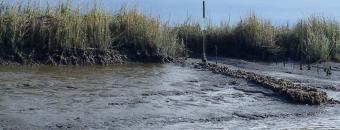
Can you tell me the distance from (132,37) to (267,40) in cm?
425

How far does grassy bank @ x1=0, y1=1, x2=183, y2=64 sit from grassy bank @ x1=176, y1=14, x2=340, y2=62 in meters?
2.14

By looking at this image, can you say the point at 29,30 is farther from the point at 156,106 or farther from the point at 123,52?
the point at 156,106

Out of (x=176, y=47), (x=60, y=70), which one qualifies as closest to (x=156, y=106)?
(x=60, y=70)

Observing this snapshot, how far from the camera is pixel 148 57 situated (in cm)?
1462

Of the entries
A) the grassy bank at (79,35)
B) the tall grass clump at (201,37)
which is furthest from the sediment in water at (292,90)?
the tall grass clump at (201,37)

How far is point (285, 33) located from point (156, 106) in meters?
10.2

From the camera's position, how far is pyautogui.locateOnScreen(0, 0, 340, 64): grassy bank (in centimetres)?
1347

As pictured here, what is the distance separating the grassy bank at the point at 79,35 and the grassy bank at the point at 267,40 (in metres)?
→ 2.14

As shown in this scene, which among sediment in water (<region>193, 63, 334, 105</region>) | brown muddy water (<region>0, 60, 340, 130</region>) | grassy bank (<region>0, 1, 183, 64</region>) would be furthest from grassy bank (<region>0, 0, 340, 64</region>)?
sediment in water (<region>193, 63, 334, 105</region>)

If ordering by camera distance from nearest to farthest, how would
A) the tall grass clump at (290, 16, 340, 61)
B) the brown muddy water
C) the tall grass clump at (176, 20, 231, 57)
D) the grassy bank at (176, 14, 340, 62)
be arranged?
the brown muddy water < the tall grass clump at (290, 16, 340, 61) < the grassy bank at (176, 14, 340, 62) < the tall grass clump at (176, 20, 231, 57)

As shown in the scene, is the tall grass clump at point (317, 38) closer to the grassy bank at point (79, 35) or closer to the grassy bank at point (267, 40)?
the grassy bank at point (267, 40)

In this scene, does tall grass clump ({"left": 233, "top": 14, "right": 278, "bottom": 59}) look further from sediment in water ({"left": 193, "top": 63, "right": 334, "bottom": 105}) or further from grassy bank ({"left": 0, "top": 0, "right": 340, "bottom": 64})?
sediment in water ({"left": 193, "top": 63, "right": 334, "bottom": 105})

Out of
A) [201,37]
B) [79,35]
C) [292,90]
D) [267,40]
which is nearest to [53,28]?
[79,35]

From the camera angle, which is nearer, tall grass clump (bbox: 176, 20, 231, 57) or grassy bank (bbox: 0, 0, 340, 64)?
grassy bank (bbox: 0, 0, 340, 64)
